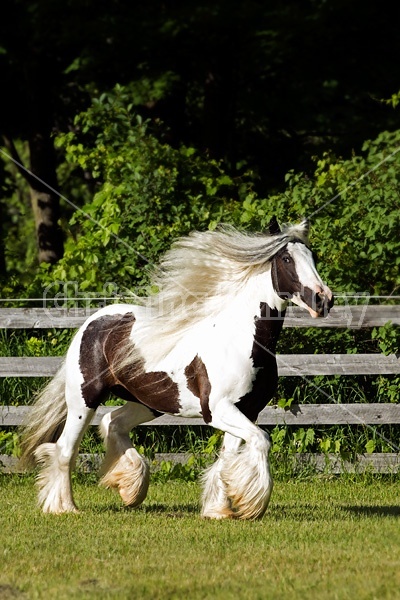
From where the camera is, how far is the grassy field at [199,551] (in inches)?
191

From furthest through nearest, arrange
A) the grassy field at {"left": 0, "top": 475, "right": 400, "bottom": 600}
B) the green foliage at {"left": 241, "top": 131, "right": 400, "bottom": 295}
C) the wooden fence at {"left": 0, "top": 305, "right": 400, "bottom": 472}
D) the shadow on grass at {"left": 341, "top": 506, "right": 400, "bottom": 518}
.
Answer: the green foliage at {"left": 241, "top": 131, "right": 400, "bottom": 295}, the wooden fence at {"left": 0, "top": 305, "right": 400, "bottom": 472}, the shadow on grass at {"left": 341, "top": 506, "right": 400, "bottom": 518}, the grassy field at {"left": 0, "top": 475, "right": 400, "bottom": 600}

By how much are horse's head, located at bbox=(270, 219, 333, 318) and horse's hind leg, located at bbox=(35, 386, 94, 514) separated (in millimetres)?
1818

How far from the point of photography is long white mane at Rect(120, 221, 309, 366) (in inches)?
275

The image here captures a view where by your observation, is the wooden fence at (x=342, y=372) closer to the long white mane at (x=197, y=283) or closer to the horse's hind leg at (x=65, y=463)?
the horse's hind leg at (x=65, y=463)

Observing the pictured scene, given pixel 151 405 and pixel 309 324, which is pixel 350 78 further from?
pixel 151 405

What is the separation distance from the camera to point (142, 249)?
10.2 m

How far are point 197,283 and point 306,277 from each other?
99cm

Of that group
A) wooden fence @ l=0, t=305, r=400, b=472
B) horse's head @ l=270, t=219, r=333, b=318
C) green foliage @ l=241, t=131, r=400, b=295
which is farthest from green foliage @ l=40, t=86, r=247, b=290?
horse's head @ l=270, t=219, r=333, b=318

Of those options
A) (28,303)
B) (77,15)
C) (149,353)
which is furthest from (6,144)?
(149,353)

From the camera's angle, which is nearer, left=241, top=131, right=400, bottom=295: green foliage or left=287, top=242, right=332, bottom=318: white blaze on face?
left=287, top=242, right=332, bottom=318: white blaze on face

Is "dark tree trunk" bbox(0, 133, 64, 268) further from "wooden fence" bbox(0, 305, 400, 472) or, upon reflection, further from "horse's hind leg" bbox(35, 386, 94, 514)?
"horse's hind leg" bbox(35, 386, 94, 514)

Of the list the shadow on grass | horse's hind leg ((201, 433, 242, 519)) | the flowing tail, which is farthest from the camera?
the flowing tail

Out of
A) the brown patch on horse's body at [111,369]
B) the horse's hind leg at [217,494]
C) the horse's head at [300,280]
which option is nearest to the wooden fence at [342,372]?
the brown patch on horse's body at [111,369]

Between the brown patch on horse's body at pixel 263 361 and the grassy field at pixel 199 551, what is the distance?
0.79 meters
